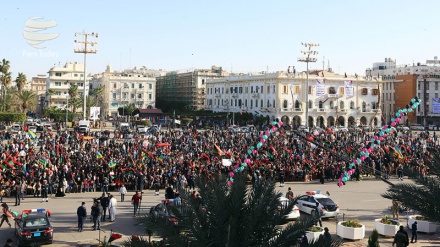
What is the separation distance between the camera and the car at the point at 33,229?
48.1 feet

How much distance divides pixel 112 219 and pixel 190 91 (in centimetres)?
9065

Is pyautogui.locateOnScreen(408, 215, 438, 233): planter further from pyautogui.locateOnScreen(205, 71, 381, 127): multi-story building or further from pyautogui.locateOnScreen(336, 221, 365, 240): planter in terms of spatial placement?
pyautogui.locateOnScreen(205, 71, 381, 127): multi-story building

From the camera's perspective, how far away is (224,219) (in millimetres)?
6707

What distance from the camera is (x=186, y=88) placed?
110 metres

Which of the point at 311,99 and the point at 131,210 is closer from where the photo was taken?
the point at 131,210

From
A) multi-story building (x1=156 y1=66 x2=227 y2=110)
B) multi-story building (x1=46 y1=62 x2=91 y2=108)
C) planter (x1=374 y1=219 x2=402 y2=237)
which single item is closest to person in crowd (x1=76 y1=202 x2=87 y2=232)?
planter (x1=374 y1=219 x2=402 y2=237)

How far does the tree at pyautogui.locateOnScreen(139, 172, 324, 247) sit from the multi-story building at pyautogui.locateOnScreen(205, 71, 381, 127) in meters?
66.7

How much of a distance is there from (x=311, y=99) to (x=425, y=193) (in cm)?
6825

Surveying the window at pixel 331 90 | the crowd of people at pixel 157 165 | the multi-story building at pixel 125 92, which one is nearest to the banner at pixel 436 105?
the window at pixel 331 90

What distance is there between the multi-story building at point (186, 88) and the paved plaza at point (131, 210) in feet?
247

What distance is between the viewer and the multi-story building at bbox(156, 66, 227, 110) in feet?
350

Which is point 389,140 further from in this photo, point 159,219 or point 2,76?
point 2,76

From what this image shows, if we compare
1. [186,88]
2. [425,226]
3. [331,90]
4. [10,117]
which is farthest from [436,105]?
[425,226]

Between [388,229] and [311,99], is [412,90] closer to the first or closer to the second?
[311,99]
